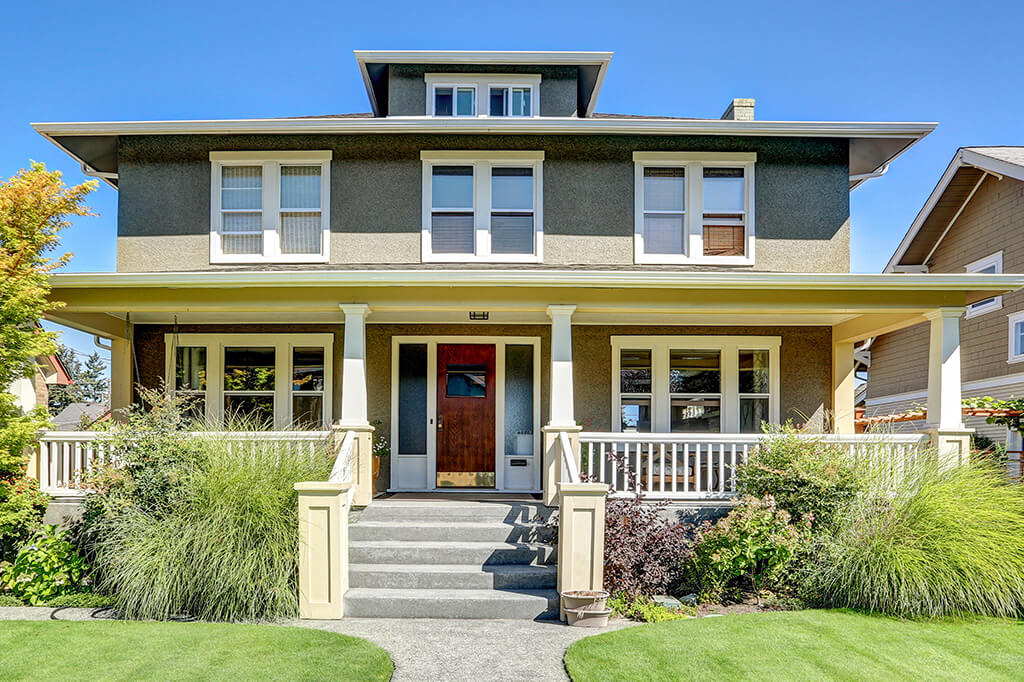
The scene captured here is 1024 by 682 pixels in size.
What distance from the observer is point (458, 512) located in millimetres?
8773

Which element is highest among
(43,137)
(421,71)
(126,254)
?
(421,71)

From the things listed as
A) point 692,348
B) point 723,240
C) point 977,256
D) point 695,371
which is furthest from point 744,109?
point 977,256

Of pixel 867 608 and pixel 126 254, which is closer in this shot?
pixel 867 608

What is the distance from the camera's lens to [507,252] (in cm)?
1103

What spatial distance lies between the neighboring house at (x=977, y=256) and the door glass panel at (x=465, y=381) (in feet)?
26.6

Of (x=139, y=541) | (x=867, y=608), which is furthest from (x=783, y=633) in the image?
(x=139, y=541)

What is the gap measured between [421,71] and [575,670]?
9811mm

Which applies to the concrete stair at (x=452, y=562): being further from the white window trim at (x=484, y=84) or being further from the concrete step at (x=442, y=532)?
the white window trim at (x=484, y=84)

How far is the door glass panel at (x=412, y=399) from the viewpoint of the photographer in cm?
1128

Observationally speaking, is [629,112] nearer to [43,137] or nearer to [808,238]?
[808,238]

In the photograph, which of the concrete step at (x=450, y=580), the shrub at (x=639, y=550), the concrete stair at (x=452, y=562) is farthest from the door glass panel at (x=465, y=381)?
the concrete step at (x=450, y=580)

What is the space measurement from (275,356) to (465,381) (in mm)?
3053

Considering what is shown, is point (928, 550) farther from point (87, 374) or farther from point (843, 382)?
point (87, 374)

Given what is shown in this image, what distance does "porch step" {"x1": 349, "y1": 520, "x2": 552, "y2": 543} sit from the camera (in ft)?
27.0
